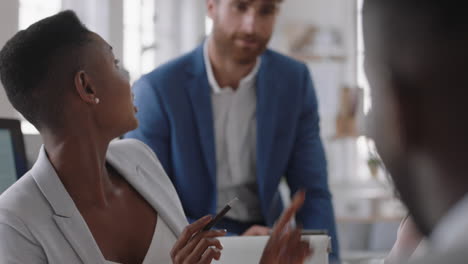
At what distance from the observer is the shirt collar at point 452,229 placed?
14.2 inches

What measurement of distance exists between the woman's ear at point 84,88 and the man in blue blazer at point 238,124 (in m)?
0.44

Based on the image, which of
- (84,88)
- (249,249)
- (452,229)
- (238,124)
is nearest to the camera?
(452,229)

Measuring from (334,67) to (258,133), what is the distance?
5.02 metres

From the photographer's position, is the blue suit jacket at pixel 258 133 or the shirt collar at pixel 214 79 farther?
the shirt collar at pixel 214 79

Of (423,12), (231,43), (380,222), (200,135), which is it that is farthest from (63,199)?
(380,222)

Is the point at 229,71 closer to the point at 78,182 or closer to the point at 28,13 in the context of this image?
the point at 28,13

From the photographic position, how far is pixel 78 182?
3.56 feet

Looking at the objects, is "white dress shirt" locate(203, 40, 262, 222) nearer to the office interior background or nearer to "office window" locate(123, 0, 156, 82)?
"office window" locate(123, 0, 156, 82)

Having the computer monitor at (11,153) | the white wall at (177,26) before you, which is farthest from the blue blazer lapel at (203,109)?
the white wall at (177,26)

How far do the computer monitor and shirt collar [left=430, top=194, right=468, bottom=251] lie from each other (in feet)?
2.89

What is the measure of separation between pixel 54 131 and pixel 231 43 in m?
0.84

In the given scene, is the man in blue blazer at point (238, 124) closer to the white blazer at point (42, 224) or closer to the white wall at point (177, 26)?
the white blazer at point (42, 224)

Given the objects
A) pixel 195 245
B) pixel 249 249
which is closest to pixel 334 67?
pixel 249 249

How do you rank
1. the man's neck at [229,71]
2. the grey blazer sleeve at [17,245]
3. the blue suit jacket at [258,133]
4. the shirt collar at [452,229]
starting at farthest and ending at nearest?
the man's neck at [229,71], the blue suit jacket at [258,133], the grey blazer sleeve at [17,245], the shirt collar at [452,229]
